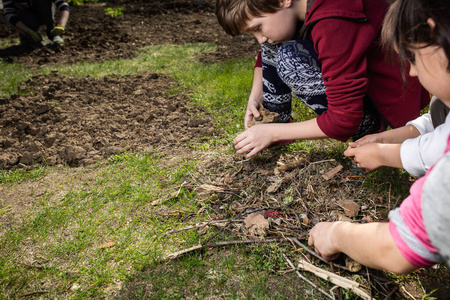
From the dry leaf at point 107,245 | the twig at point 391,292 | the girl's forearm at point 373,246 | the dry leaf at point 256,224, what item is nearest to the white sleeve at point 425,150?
the girl's forearm at point 373,246

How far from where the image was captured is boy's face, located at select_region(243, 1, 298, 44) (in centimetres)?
192

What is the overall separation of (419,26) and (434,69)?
0.15 metres

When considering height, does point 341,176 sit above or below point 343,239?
below

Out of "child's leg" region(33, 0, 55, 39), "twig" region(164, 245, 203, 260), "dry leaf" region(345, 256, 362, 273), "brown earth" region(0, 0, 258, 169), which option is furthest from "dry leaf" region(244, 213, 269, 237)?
"child's leg" region(33, 0, 55, 39)

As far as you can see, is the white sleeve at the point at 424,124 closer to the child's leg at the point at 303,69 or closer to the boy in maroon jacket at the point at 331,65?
the boy in maroon jacket at the point at 331,65

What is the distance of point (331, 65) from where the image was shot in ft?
5.66

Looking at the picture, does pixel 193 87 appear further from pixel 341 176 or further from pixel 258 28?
pixel 341 176

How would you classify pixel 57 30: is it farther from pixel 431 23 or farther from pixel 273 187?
pixel 431 23

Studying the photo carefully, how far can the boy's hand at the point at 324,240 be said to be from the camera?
1.45 m

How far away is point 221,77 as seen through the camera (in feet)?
12.7

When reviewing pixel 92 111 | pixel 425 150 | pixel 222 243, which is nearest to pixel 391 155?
pixel 425 150

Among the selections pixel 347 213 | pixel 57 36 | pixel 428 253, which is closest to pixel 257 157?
pixel 347 213

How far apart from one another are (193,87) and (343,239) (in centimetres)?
281

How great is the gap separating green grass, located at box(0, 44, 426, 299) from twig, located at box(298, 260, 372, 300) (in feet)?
0.27
